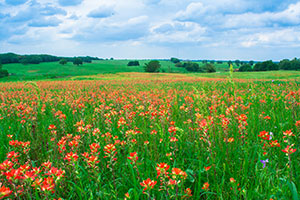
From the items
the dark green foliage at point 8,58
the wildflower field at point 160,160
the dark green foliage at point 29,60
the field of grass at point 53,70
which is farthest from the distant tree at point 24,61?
the wildflower field at point 160,160

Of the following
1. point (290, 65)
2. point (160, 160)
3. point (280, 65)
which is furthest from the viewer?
point (280, 65)

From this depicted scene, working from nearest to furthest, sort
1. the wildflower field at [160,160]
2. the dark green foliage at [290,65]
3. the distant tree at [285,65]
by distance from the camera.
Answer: the wildflower field at [160,160]
the dark green foliage at [290,65]
the distant tree at [285,65]

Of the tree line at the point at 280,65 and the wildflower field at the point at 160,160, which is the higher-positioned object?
the tree line at the point at 280,65

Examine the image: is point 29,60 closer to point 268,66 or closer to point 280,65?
point 268,66

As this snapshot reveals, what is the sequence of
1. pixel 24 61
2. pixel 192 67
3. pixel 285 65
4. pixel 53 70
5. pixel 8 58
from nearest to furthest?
pixel 53 70, pixel 285 65, pixel 24 61, pixel 8 58, pixel 192 67

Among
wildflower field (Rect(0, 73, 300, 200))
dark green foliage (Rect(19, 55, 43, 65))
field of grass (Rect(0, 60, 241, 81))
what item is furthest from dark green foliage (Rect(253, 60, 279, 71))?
dark green foliage (Rect(19, 55, 43, 65))

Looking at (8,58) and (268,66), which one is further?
(8,58)

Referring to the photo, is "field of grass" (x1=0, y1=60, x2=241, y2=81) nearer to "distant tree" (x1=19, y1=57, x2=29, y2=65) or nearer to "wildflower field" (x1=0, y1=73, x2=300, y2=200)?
"distant tree" (x1=19, y1=57, x2=29, y2=65)

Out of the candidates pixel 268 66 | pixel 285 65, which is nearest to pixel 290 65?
pixel 285 65

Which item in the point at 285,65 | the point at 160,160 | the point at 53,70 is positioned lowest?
the point at 160,160

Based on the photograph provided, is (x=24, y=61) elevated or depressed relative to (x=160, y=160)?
elevated

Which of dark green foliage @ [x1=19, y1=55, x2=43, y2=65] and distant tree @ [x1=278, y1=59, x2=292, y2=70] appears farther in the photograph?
dark green foliage @ [x1=19, y1=55, x2=43, y2=65]

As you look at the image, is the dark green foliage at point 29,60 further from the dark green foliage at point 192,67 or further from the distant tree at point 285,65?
the distant tree at point 285,65

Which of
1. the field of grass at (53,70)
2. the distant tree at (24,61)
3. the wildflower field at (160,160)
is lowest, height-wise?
the wildflower field at (160,160)
